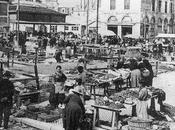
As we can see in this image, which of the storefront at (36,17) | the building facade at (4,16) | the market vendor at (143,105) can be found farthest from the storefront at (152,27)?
the market vendor at (143,105)

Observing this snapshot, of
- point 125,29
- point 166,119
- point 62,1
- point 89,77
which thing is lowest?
point 166,119

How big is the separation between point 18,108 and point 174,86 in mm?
10006

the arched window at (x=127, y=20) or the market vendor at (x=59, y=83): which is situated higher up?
the arched window at (x=127, y=20)

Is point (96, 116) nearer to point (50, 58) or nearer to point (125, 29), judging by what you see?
point (50, 58)

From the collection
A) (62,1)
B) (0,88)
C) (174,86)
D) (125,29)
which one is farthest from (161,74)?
(62,1)

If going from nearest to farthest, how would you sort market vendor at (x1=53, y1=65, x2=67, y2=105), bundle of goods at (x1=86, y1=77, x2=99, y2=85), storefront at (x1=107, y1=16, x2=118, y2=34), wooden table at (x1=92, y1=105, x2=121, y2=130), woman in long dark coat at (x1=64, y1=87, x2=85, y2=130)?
woman in long dark coat at (x1=64, y1=87, x2=85, y2=130), wooden table at (x1=92, y1=105, x2=121, y2=130), market vendor at (x1=53, y1=65, x2=67, y2=105), bundle of goods at (x1=86, y1=77, x2=99, y2=85), storefront at (x1=107, y1=16, x2=118, y2=34)

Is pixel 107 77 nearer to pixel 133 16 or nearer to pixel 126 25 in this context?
pixel 133 16

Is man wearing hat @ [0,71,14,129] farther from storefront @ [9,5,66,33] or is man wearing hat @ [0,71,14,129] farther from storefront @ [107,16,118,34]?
storefront @ [107,16,118,34]

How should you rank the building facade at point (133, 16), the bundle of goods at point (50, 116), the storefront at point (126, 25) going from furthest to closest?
the storefront at point (126, 25)
the building facade at point (133, 16)
the bundle of goods at point (50, 116)

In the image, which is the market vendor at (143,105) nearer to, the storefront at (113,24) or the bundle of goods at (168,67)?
the bundle of goods at (168,67)

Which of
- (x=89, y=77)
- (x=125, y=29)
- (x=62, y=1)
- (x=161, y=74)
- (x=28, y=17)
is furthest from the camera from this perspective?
(x=62, y=1)

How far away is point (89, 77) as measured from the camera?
54.5 feet

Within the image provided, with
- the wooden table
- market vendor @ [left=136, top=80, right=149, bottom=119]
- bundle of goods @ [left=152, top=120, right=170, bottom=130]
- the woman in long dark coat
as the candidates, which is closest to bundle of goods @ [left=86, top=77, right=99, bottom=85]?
bundle of goods @ [left=152, top=120, right=170, bottom=130]

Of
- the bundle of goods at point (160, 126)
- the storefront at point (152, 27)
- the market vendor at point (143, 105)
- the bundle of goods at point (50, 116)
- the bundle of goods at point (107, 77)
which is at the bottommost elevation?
the bundle of goods at point (160, 126)
